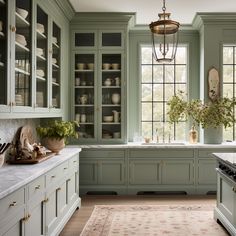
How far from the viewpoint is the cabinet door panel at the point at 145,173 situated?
5762mm

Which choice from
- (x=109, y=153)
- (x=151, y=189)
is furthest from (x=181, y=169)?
(x=109, y=153)

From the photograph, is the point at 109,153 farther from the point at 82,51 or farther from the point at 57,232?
the point at 57,232

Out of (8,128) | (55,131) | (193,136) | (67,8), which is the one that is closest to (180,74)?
(193,136)

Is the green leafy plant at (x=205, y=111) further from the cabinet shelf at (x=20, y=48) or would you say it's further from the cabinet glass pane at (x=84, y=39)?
the cabinet shelf at (x=20, y=48)

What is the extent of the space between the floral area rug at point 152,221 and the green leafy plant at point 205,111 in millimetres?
1446

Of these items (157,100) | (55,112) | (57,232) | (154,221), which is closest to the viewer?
(57,232)

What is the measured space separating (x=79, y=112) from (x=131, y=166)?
4.08ft

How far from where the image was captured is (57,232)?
3707 millimetres

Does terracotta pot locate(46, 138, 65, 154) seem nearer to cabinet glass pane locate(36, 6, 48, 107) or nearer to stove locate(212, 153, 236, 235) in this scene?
cabinet glass pane locate(36, 6, 48, 107)

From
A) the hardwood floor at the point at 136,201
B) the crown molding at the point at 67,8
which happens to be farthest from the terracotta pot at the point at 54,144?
the crown molding at the point at 67,8

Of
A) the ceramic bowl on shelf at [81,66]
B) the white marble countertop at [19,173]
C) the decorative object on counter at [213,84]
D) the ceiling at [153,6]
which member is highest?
the ceiling at [153,6]

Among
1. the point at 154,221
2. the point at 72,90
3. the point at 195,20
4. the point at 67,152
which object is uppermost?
the point at 195,20

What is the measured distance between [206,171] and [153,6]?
8.92 ft

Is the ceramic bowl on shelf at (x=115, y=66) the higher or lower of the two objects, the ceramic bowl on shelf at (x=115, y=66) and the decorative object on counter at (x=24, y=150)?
the higher
